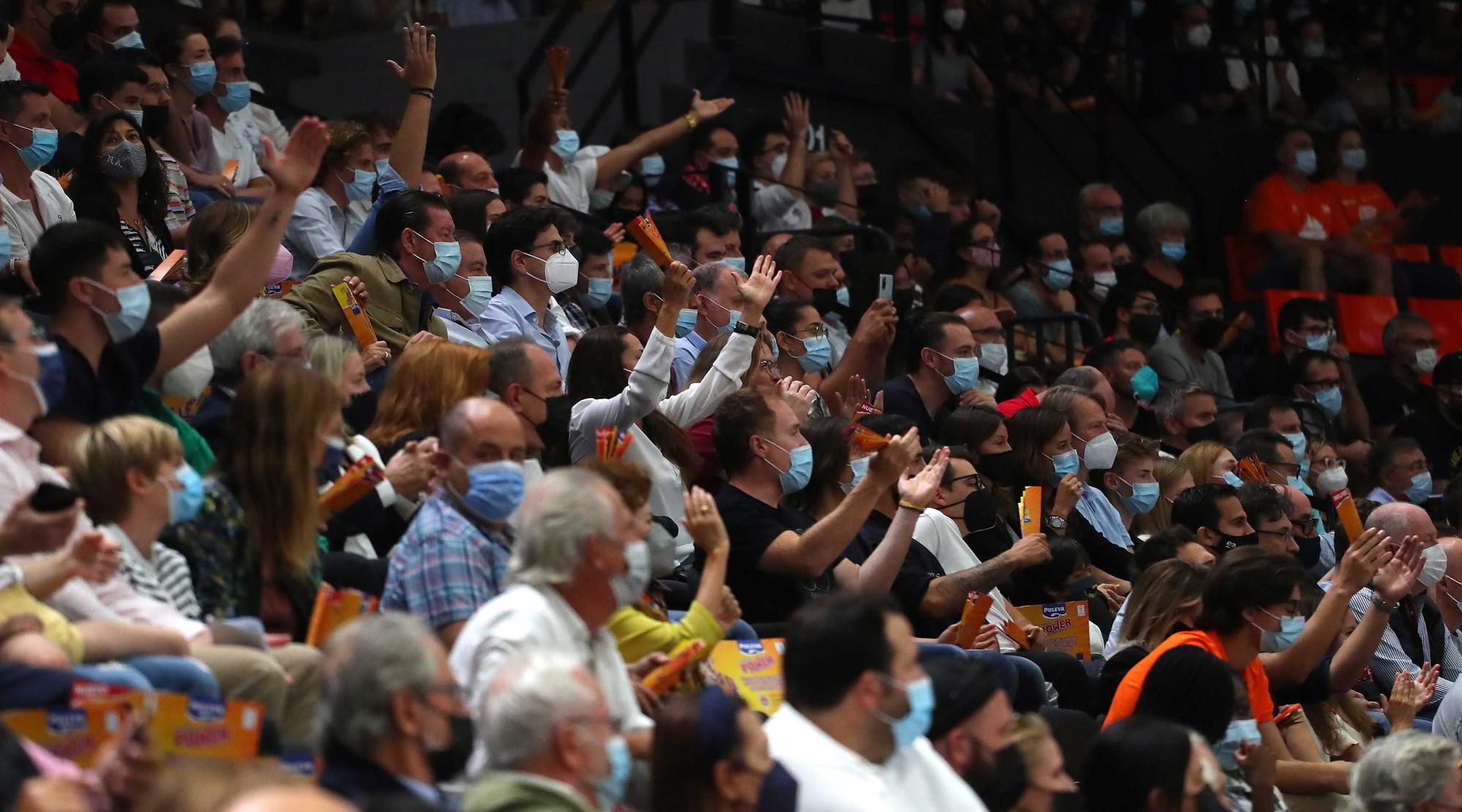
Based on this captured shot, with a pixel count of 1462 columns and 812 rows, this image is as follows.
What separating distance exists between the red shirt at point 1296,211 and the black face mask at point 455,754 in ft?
35.9

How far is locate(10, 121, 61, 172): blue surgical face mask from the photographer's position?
764 centimetres

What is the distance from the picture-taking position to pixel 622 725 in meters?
4.76

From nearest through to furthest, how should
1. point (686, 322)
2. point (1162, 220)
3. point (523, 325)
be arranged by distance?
point (523, 325) < point (686, 322) < point (1162, 220)

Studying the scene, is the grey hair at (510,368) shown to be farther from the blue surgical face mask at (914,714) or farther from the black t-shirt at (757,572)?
the blue surgical face mask at (914,714)

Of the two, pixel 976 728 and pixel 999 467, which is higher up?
pixel 976 728

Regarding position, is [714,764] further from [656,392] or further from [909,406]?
[909,406]

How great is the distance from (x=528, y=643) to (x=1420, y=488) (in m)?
7.49

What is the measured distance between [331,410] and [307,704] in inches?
30.4

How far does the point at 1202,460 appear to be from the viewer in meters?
9.41

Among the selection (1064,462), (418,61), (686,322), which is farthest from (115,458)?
A: (1064,462)

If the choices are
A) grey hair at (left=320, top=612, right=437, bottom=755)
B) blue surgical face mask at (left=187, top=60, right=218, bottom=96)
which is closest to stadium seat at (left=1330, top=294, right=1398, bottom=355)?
blue surgical face mask at (left=187, top=60, right=218, bottom=96)

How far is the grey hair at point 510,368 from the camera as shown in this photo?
20.9 ft

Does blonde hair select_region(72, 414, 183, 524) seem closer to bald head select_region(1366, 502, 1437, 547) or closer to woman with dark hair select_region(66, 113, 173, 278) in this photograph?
woman with dark hair select_region(66, 113, 173, 278)

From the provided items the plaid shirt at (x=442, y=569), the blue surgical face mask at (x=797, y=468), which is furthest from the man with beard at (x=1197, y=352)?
the plaid shirt at (x=442, y=569)
